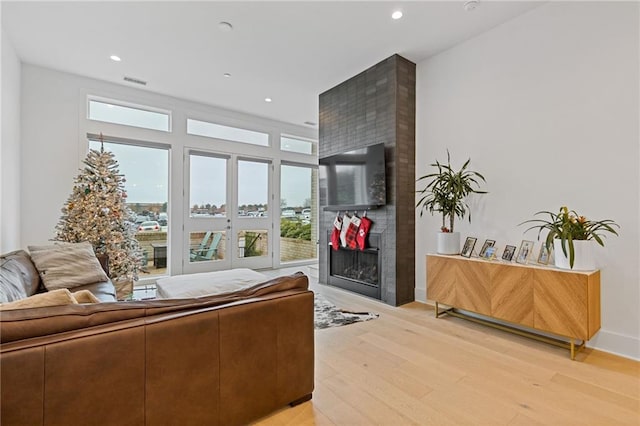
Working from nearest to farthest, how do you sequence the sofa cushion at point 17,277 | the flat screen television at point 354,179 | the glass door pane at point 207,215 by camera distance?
the sofa cushion at point 17,277 < the flat screen television at point 354,179 < the glass door pane at point 207,215

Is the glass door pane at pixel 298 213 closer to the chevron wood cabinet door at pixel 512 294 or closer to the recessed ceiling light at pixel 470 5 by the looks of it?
the recessed ceiling light at pixel 470 5

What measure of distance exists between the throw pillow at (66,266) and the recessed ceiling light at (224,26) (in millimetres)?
2722

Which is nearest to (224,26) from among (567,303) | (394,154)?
(394,154)

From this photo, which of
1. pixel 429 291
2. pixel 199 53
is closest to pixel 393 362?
pixel 429 291

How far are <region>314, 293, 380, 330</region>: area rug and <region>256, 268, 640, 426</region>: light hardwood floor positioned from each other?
191mm

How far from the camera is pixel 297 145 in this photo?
688 centimetres

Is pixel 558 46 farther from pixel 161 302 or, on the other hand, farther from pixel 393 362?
pixel 161 302

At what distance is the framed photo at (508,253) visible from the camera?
9.74ft

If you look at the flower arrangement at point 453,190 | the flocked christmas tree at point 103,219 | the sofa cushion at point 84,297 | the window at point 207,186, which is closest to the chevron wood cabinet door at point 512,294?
the flower arrangement at point 453,190

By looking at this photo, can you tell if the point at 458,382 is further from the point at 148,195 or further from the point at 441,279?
the point at 148,195

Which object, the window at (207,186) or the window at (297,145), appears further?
the window at (297,145)

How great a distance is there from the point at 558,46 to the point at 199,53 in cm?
383

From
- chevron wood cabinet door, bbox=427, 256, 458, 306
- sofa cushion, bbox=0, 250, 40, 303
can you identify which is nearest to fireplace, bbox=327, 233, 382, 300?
chevron wood cabinet door, bbox=427, 256, 458, 306

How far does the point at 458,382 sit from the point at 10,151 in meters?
5.10
